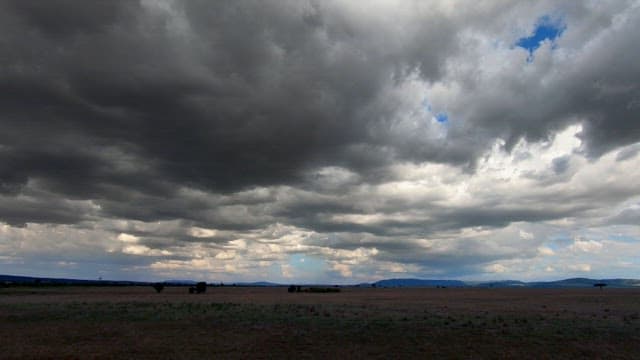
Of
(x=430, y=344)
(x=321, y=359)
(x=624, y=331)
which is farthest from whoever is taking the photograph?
(x=624, y=331)

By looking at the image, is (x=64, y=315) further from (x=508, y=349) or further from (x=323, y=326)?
(x=508, y=349)

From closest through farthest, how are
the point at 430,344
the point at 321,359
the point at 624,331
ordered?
1. the point at 321,359
2. the point at 430,344
3. the point at 624,331

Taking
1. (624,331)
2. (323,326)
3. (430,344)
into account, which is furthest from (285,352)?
(624,331)

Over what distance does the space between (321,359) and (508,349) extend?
9.45 meters

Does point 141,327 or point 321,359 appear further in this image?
point 141,327

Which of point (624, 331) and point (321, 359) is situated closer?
point (321, 359)

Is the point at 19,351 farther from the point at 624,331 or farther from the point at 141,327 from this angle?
the point at 624,331

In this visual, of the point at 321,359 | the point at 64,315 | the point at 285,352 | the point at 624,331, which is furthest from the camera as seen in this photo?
the point at 64,315

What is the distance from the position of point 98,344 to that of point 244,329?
31.9 feet

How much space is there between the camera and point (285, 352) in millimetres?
25625

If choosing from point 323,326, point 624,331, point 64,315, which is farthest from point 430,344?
point 64,315

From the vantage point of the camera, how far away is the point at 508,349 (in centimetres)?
2662

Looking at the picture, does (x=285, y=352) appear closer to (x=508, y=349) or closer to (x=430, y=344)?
(x=430, y=344)

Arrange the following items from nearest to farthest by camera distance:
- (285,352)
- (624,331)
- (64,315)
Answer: (285,352)
(624,331)
(64,315)
